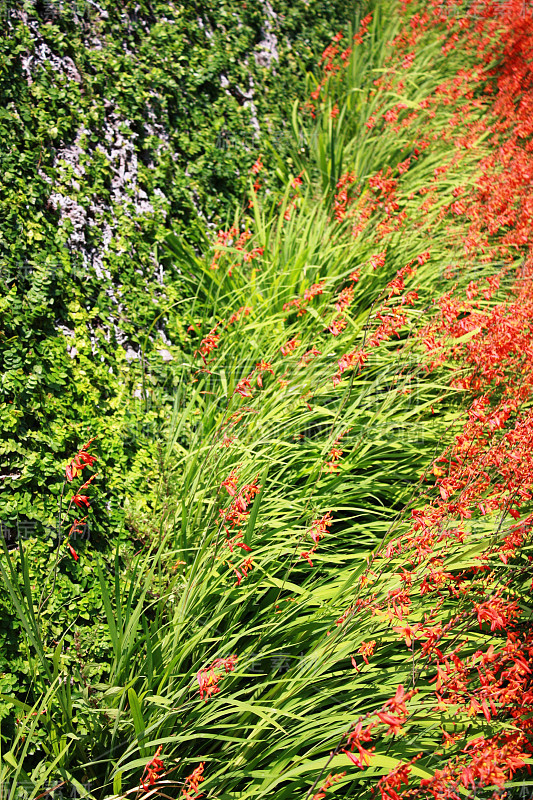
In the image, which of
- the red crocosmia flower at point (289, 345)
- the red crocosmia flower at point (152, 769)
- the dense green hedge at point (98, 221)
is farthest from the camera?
the red crocosmia flower at point (289, 345)

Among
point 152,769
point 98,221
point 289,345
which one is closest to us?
point 152,769

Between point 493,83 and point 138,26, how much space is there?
5.00m

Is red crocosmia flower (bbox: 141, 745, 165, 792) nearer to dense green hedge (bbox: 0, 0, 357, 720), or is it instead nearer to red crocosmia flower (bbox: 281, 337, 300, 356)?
dense green hedge (bbox: 0, 0, 357, 720)

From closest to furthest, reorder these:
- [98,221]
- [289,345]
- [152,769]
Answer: [152,769]
[289,345]
[98,221]

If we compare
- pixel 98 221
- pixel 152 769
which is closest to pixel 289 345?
pixel 98 221

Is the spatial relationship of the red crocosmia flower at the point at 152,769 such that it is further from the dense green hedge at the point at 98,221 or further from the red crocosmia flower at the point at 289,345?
the red crocosmia flower at the point at 289,345

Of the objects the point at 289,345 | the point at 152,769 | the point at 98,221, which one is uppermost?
the point at 98,221

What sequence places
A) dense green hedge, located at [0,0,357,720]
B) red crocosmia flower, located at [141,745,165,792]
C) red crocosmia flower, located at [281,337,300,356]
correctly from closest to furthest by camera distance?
red crocosmia flower, located at [141,745,165,792]
dense green hedge, located at [0,0,357,720]
red crocosmia flower, located at [281,337,300,356]

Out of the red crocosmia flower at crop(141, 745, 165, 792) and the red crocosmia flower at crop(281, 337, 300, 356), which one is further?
the red crocosmia flower at crop(281, 337, 300, 356)

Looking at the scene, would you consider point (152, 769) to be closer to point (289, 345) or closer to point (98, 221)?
point (289, 345)

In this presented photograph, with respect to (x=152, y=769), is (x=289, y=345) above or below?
above

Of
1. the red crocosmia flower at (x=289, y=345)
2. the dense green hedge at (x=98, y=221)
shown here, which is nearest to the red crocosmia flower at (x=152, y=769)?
the dense green hedge at (x=98, y=221)

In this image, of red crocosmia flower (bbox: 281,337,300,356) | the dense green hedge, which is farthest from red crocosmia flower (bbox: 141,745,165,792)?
red crocosmia flower (bbox: 281,337,300,356)

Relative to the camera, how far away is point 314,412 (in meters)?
2.72
